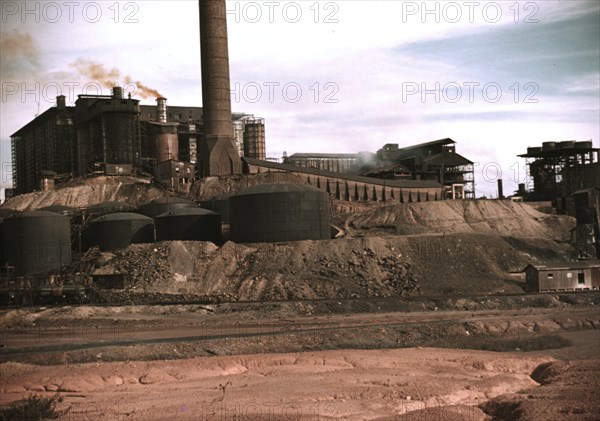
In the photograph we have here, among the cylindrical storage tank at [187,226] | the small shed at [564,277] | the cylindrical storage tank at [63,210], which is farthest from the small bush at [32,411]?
the cylindrical storage tank at [63,210]

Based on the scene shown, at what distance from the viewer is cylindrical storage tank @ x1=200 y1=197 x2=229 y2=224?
6152cm

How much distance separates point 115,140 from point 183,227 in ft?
97.1

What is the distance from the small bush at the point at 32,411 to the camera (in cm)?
2183

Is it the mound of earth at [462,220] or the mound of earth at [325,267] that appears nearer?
the mound of earth at [325,267]

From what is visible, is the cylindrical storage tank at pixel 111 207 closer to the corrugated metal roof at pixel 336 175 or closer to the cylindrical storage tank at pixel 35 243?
the cylindrical storage tank at pixel 35 243

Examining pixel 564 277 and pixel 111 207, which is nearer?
pixel 564 277

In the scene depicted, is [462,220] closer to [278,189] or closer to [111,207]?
[278,189]

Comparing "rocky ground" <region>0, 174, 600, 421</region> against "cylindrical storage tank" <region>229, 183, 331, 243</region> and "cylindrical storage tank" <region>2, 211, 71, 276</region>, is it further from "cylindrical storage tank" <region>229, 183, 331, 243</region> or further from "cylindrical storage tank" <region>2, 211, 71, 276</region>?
"cylindrical storage tank" <region>2, 211, 71, 276</region>

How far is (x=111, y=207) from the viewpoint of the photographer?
214 ft

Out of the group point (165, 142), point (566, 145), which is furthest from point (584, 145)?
point (165, 142)

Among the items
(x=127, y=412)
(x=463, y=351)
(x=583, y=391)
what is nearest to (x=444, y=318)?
(x=463, y=351)

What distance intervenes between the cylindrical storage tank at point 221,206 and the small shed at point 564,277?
2595 centimetres

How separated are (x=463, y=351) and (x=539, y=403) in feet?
27.4

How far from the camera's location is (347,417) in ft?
72.8
